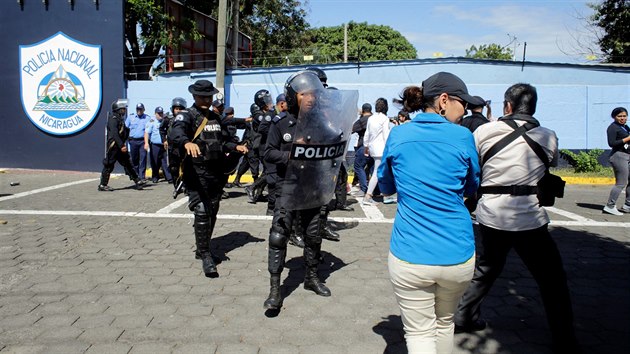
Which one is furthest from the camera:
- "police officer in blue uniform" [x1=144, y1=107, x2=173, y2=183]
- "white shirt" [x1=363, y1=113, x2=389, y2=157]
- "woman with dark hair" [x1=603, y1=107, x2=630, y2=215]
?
"police officer in blue uniform" [x1=144, y1=107, x2=173, y2=183]

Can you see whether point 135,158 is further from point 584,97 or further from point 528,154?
point 584,97

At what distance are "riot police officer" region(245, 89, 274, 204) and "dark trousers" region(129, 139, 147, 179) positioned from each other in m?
4.25

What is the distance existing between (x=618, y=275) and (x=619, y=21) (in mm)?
18807

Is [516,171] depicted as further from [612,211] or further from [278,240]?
[612,211]

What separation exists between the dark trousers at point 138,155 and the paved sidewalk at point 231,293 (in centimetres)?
454

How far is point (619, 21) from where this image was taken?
19.6 metres

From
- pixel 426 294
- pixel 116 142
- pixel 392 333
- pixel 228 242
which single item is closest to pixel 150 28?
pixel 116 142

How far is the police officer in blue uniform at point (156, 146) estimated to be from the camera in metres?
11.5

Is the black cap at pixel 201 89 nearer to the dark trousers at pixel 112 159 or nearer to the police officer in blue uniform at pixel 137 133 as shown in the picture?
the dark trousers at pixel 112 159

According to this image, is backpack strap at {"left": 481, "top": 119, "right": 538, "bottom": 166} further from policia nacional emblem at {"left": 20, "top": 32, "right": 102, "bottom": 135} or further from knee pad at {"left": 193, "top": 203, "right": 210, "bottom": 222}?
policia nacional emblem at {"left": 20, "top": 32, "right": 102, "bottom": 135}

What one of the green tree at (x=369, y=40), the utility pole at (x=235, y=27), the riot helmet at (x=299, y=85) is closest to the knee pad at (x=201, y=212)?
the riot helmet at (x=299, y=85)

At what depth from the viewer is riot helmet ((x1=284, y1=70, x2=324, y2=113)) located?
3723 millimetres

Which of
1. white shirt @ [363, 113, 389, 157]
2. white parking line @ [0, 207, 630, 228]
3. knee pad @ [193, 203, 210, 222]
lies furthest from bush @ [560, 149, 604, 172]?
knee pad @ [193, 203, 210, 222]

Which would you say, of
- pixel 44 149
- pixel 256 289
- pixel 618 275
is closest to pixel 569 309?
pixel 618 275
